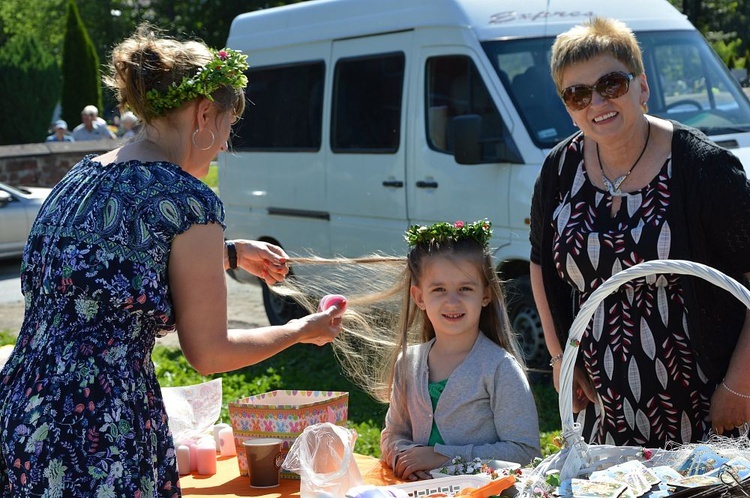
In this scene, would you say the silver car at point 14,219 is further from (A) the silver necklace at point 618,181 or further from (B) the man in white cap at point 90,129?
(A) the silver necklace at point 618,181

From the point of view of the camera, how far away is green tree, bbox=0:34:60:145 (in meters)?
25.9

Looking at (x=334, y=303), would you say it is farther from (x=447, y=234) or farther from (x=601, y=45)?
(x=601, y=45)

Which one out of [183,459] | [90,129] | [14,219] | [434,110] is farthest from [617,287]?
[90,129]

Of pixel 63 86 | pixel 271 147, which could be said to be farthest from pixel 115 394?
pixel 63 86

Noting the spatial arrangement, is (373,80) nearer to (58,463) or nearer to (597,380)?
(597,380)

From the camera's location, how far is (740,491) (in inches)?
81.1

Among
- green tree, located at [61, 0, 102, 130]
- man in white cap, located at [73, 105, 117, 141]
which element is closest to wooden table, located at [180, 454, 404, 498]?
man in white cap, located at [73, 105, 117, 141]

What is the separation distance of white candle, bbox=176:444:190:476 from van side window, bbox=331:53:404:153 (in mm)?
3931

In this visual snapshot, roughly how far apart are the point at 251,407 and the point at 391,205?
13.0ft

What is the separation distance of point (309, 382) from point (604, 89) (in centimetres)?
445

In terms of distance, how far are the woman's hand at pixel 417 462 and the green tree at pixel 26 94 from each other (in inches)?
963

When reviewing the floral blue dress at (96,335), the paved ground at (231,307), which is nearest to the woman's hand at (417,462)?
the floral blue dress at (96,335)

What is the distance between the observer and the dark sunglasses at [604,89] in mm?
2775

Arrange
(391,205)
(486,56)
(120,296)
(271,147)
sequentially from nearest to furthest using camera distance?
1. (120,296)
2. (486,56)
3. (391,205)
4. (271,147)
